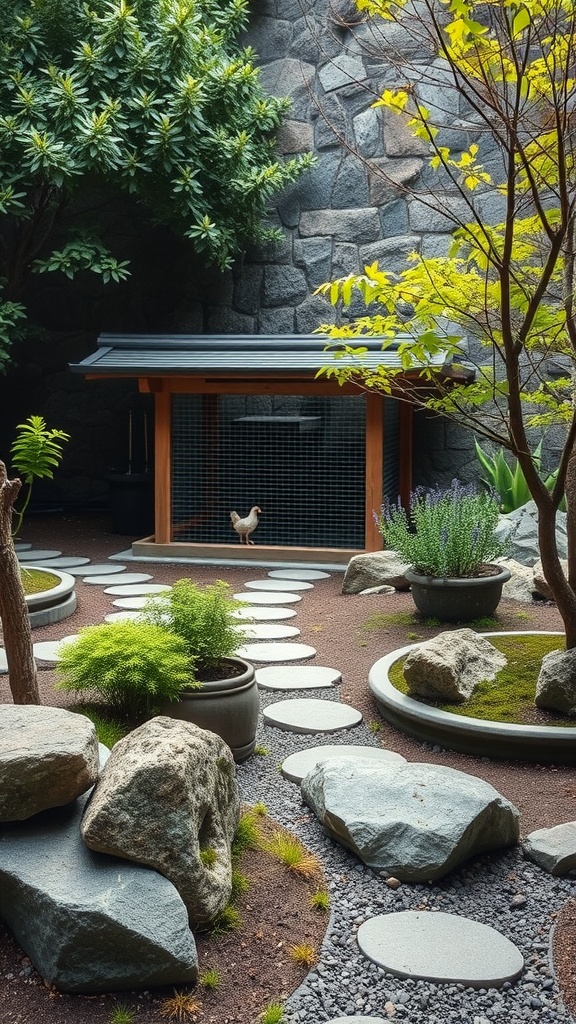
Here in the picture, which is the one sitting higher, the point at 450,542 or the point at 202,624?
the point at 450,542

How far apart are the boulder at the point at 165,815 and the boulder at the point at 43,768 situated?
3.2 inches

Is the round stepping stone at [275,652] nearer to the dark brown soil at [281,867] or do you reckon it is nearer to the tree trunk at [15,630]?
the dark brown soil at [281,867]

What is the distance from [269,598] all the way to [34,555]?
3.11m

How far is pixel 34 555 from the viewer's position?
947 cm

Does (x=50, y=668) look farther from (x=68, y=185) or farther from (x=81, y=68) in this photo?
(x=81, y=68)

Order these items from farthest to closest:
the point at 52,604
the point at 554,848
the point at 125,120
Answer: the point at 125,120
the point at 52,604
the point at 554,848

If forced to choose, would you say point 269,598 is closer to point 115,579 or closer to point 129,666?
point 115,579

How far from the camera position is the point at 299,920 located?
2891 mm

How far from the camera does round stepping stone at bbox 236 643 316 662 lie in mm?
5781

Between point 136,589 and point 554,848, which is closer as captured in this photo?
point 554,848

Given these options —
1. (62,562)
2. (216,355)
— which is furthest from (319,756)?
(216,355)

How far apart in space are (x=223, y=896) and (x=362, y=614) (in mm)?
4180

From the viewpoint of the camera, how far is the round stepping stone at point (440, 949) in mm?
2619

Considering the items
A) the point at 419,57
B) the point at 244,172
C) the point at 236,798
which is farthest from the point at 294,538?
the point at 236,798
